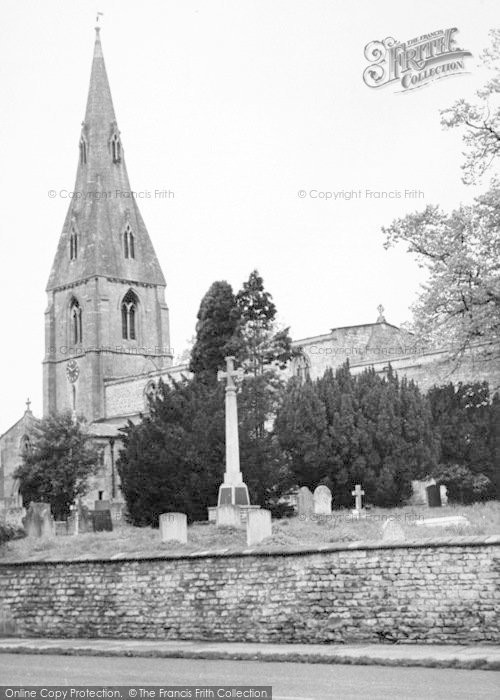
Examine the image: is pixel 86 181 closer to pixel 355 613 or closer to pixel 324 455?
pixel 324 455

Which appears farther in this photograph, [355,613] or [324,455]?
[324,455]

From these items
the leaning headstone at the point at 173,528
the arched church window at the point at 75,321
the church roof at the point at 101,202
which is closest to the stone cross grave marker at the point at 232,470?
the leaning headstone at the point at 173,528

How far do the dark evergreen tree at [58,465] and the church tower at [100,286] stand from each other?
18972 mm

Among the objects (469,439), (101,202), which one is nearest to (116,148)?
(101,202)

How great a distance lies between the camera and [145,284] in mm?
81938

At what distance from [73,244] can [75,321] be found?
5.70 meters

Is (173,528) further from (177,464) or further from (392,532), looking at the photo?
(177,464)

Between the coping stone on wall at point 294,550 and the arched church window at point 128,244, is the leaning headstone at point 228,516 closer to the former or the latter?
the coping stone on wall at point 294,550

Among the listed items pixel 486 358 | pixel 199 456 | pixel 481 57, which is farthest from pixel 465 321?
pixel 199 456

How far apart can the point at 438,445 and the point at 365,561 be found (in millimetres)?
24791

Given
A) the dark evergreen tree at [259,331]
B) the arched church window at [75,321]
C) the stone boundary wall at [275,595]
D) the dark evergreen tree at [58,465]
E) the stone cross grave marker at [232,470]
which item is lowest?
the stone boundary wall at [275,595]

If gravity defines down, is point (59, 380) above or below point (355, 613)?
above

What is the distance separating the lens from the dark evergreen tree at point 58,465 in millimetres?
56344

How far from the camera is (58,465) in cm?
5747
